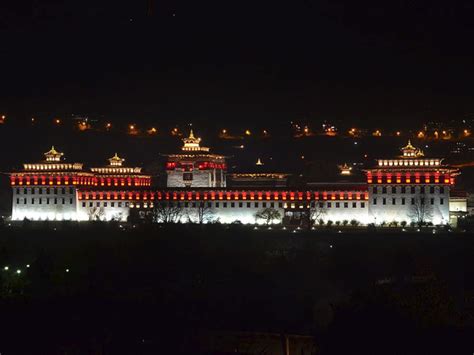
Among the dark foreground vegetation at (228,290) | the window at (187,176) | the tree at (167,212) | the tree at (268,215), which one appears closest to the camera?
the dark foreground vegetation at (228,290)

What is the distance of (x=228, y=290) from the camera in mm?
54500

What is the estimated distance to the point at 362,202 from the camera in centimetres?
9456

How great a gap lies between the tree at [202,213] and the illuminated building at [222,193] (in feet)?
0.31

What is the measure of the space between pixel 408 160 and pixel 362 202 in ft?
18.8

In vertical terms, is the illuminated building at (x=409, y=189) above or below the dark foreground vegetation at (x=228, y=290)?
above

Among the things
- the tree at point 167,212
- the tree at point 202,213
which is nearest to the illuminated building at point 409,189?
the tree at point 202,213

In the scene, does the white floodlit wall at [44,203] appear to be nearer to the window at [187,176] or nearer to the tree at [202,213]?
the window at [187,176]

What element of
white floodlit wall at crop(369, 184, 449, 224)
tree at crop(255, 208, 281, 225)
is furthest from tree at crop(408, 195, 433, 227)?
tree at crop(255, 208, 281, 225)

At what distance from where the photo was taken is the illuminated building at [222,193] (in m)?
92.0

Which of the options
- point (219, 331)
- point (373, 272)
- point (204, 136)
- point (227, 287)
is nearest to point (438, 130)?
point (204, 136)

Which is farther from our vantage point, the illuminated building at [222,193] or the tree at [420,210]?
the illuminated building at [222,193]

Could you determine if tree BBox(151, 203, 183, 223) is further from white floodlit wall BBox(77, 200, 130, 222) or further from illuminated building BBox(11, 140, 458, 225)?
white floodlit wall BBox(77, 200, 130, 222)

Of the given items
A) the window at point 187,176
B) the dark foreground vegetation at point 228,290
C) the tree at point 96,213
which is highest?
the window at point 187,176

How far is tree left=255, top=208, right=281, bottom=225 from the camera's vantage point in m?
95.8
